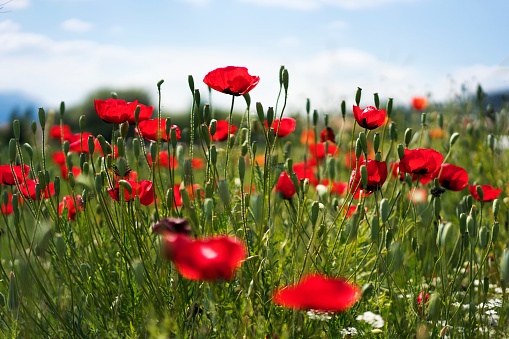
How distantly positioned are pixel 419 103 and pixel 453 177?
11.3ft

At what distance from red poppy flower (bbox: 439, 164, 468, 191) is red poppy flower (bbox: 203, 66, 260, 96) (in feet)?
2.57

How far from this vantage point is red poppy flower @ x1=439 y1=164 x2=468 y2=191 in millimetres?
1701

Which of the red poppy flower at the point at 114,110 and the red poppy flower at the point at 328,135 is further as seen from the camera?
the red poppy flower at the point at 328,135

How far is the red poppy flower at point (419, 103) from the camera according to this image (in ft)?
16.1

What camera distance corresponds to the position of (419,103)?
4.94m

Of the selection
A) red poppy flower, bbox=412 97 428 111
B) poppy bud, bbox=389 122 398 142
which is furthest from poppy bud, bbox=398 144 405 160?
red poppy flower, bbox=412 97 428 111

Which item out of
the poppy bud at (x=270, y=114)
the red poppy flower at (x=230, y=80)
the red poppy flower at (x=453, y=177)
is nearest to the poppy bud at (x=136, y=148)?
the red poppy flower at (x=230, y=80)

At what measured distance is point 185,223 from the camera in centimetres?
90

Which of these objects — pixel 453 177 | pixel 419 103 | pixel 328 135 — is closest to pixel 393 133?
pixel 453 177

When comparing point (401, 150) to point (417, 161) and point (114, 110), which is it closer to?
point (417, 161)

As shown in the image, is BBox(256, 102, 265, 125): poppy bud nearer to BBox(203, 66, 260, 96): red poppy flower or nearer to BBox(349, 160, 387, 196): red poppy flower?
BBox(203, 66, 260, 96): red poppy flower

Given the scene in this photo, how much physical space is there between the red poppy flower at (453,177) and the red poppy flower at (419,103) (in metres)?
3.37

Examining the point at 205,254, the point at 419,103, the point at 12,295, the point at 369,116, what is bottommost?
the point at 12,295

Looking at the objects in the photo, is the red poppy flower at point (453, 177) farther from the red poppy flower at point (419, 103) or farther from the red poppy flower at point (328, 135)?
the red poppy flower at point (419, 103)
